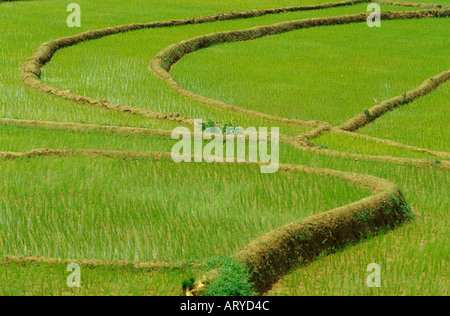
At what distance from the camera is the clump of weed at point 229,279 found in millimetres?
3643

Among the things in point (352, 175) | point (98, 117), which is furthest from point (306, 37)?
point (352, 175)

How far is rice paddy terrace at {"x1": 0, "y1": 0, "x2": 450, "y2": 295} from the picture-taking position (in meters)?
4.07

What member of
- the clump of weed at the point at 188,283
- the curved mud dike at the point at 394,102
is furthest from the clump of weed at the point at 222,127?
the clump of weed at the point at 188,283

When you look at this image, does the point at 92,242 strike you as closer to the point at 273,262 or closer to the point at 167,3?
the point at 273,262

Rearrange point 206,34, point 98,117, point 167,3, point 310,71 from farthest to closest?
point 167,3 < point 206,34 < point 310,71 < point 98,117

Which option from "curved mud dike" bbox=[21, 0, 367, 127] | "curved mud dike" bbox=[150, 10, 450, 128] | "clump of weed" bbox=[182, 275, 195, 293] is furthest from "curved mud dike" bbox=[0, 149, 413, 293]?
"curved mud dike" bbox=[21, 0, 367, 127]

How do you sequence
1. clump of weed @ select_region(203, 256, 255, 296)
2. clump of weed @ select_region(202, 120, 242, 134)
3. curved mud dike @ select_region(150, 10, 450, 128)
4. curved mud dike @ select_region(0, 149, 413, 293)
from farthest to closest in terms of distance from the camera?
curved mud dike @ select_region(150, 10, 450, 128) < clump of weed @ select_region(202, 120, 242, 134) < curved mud dike @ select_region(0, 149, 413, 293) < clump of weed @ select_region(203, 256, 255, 296)

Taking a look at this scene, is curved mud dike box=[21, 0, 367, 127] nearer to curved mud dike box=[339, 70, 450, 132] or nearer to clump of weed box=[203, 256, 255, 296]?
curved mud dike box=[339, 70, 450, 132]

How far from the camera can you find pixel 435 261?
4.30 metres

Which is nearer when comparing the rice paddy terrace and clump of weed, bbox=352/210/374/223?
the rice paddy terrace

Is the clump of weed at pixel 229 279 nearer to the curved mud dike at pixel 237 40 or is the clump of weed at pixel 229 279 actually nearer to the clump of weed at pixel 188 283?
the clump of weed at pixel 188 283

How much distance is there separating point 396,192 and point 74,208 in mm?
2240

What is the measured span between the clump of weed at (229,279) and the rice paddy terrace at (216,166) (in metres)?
0.01

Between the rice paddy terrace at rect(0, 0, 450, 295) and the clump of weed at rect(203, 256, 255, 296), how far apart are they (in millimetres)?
12
